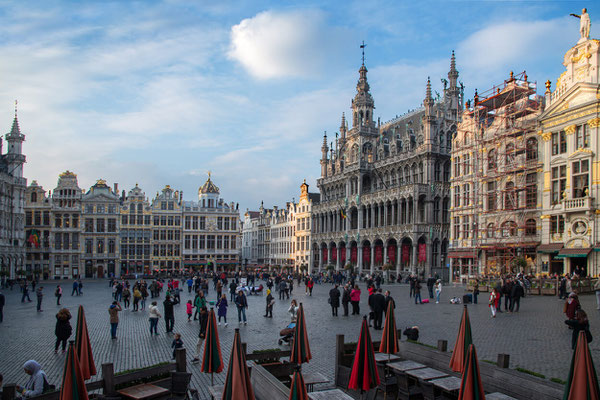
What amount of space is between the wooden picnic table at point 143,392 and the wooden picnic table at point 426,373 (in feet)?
15.1

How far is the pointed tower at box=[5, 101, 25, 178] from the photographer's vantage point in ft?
209

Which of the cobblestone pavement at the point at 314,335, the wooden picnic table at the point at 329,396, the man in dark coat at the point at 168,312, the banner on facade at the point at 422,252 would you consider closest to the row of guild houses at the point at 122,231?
the banner on facade at the point at 422,252

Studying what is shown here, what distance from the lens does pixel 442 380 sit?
9.08 metres

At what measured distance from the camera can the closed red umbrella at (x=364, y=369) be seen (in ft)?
27.7

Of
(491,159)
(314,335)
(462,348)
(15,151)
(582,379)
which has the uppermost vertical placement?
(15,151)

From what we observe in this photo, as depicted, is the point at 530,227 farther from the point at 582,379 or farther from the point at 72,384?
the point at 72,384

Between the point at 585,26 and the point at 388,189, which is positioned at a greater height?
the point at 585,26

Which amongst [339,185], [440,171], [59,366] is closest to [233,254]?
[339,185]

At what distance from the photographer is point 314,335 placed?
17.6 metres

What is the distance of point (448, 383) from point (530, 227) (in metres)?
33.8

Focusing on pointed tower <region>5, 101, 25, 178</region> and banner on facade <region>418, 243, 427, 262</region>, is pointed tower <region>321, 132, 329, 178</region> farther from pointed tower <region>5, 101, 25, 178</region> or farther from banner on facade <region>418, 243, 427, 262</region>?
pointed tower <region>5, 101, 25, 178</region>

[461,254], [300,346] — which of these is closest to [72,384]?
[300,346]

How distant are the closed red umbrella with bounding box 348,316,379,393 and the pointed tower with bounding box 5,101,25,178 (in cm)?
6663

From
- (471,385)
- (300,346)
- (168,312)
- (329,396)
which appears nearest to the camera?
(471,385)
